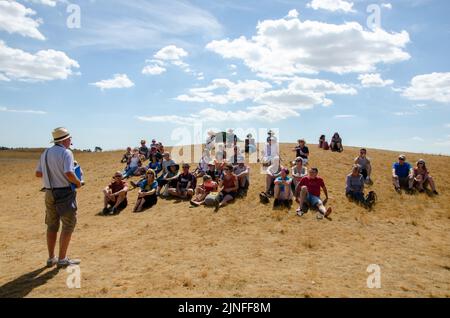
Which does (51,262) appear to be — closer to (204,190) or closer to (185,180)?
(204,190)

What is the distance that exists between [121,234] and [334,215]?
6.76 metres

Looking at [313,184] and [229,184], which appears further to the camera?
[229,184]

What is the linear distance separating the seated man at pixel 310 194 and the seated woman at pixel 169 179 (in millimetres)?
5338

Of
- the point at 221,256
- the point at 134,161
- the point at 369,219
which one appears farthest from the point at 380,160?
the point at 221,256

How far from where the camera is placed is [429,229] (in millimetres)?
10445

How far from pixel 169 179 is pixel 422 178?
10432 mm

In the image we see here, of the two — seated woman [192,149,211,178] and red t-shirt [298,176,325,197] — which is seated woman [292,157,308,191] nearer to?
red t-shirt [298,176,325,197]

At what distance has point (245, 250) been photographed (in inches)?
339

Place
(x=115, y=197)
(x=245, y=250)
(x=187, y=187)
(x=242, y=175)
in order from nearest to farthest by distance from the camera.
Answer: (x=245, y=250) → (x=115, y=197) → (x=242, y=175) → (x=187, y=187)

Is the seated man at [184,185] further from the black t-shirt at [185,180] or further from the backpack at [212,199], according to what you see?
the backpack at [212,199]

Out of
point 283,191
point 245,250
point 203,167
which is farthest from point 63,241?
point 203,167

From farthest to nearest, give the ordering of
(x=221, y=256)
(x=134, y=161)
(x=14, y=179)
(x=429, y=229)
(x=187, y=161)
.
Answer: (x=14, y=179) < (x=187, y=161) < (x=134, y=161) < (x=429, y=229) < (x=221, y=256)

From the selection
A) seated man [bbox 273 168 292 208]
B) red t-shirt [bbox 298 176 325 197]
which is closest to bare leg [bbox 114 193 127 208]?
seated man [bbox 273 168 292 208]

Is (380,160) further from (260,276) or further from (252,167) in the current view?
(260,276)
